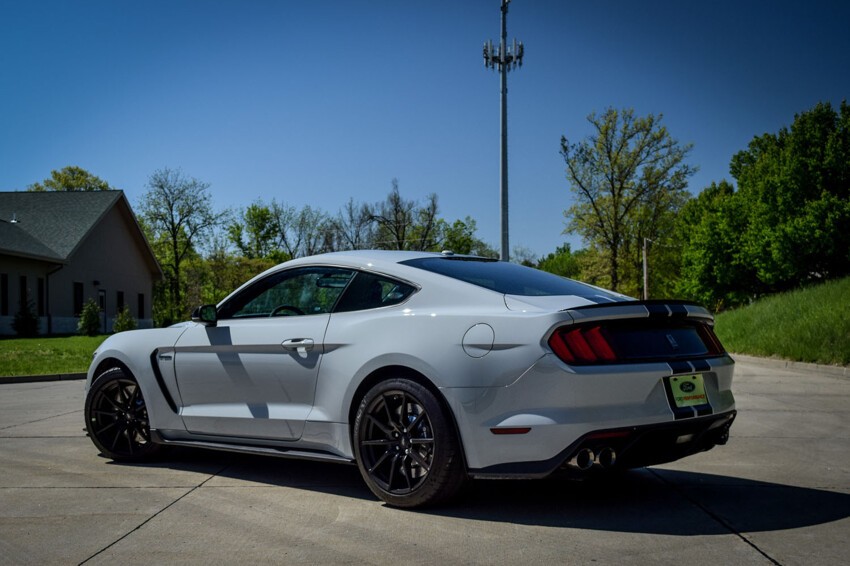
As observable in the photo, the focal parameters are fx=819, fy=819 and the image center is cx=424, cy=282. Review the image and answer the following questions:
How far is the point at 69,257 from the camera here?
3684 centimetres

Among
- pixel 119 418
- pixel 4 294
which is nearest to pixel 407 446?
pixel 119 418

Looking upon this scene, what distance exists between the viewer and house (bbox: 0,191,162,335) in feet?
111

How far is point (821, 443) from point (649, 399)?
12.8ft

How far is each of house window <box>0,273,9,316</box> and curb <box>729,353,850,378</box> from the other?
27574 millimetres

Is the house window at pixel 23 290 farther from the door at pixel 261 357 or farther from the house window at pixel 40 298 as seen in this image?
the door at pixel 261 357

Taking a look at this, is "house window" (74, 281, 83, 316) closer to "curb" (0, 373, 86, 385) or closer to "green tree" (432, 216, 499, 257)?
"curb" (0, 373, 86, 385)

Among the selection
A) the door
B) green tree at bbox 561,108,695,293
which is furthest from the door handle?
green tree at bbox 561,108,695,293

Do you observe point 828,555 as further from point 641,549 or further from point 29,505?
point 29,505

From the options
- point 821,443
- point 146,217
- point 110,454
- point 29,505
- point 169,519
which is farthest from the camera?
point 146,217

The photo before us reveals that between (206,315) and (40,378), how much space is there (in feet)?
39.0

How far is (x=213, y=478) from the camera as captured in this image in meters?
5.71

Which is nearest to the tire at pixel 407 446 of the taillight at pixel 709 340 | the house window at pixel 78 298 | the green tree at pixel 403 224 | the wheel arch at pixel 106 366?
the taillight at pixel 709 340

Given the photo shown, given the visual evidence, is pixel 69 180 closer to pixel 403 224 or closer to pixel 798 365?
pixel 403 224

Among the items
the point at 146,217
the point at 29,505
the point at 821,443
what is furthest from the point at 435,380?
the point at 146,217
